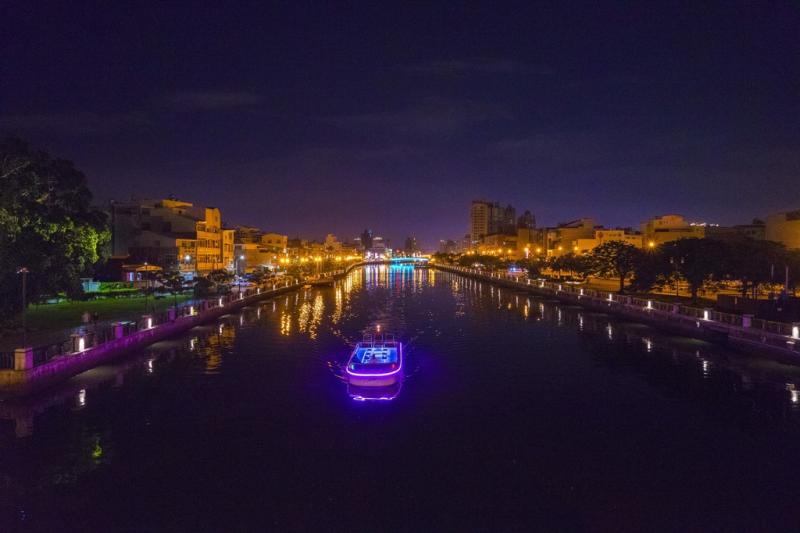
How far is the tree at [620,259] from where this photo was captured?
72.0m

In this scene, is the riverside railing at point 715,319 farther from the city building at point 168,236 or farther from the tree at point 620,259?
Result: the city building at point 168,236

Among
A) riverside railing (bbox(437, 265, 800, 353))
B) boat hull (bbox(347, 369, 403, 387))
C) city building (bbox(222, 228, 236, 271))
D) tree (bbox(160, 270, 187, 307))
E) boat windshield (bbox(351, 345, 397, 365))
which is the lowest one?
boat hull (bbox(347, 369, 403, 387))

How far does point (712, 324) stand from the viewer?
130ft

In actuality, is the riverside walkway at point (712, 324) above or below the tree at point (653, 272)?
below

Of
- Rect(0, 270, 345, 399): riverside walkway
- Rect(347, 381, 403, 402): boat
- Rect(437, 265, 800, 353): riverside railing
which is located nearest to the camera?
Rect(0, 270, 345, 399): riverside walkway

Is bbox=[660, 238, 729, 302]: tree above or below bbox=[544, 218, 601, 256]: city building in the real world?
below

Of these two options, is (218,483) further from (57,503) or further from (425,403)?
(425,403)

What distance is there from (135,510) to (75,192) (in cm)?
2256

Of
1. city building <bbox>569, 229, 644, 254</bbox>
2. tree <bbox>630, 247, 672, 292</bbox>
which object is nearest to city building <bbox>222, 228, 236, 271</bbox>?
A: tree <bbox>630, 247, 672, 292</bbox>

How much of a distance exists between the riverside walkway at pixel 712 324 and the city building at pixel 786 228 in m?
35.1

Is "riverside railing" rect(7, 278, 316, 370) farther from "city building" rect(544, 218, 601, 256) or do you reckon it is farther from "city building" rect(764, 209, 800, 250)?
"city building" rect(544, 218, 601, 256)

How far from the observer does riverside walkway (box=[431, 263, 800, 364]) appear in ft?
108

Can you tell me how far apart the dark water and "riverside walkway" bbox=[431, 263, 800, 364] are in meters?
1.48

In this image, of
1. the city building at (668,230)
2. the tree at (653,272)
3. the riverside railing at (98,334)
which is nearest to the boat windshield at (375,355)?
the riverside railing at (98,334)
